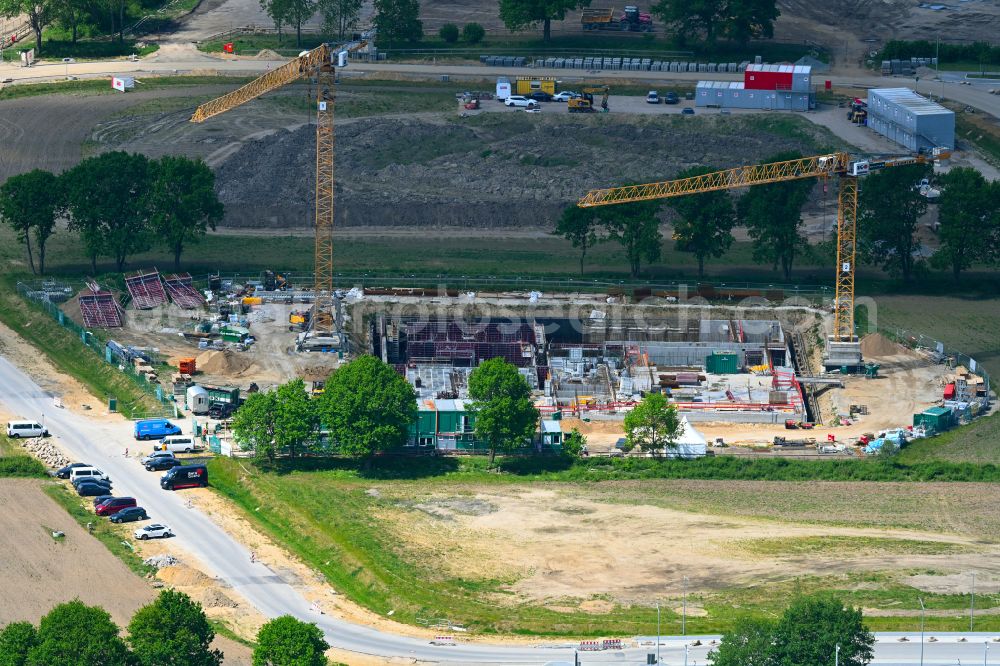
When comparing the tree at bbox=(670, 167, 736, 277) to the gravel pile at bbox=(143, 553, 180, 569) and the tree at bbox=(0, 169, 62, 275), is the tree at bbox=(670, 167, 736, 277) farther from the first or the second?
the gravel pile at bbox=(143, 553, 180, 569)

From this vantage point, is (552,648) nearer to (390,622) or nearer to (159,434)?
(390,622)

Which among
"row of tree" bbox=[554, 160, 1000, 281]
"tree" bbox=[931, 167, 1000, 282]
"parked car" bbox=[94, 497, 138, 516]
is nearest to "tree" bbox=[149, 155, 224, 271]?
"row of tree" bbox=[554, 160, 1000, 281]

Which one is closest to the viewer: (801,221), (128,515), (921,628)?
(921,628)

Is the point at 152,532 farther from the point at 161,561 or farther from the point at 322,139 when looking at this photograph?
the point at 322,139

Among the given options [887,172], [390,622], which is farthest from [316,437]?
[887,172]

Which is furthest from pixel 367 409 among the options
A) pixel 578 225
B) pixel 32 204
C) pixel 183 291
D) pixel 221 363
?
pixel 32 204
